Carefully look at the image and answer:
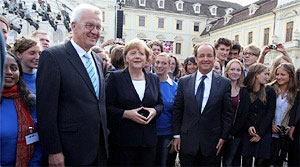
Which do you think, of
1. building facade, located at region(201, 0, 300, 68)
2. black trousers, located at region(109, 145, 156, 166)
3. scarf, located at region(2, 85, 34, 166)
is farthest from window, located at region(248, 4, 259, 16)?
scarf, located at region(2, 85, 34, 166)

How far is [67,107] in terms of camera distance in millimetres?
2086

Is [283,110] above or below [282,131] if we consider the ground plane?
above

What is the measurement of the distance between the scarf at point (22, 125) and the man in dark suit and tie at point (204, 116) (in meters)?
1.71

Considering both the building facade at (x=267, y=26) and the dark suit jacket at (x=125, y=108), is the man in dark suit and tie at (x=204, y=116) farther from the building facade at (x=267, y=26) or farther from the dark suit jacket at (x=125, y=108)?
the building facade at (x=267, y=26)

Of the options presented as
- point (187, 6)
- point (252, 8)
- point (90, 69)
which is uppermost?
point (187, 6)

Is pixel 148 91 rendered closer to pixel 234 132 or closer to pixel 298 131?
pixel 234 132

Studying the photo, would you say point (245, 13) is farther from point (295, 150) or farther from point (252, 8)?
point (295, 150)

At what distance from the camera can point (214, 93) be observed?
283 cm

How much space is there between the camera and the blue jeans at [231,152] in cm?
347

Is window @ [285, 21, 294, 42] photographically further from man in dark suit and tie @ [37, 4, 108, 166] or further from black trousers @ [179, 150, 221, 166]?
man in dark suit and tie @ [37, 4, 108, 166]

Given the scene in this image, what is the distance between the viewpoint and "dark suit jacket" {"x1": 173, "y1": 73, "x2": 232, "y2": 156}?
9.14 ft

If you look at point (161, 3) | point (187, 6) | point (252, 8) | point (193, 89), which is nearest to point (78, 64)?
point (193, 89)

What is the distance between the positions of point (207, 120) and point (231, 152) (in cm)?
107

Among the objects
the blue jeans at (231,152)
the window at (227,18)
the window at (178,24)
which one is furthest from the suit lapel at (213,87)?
the window at (178,24)
